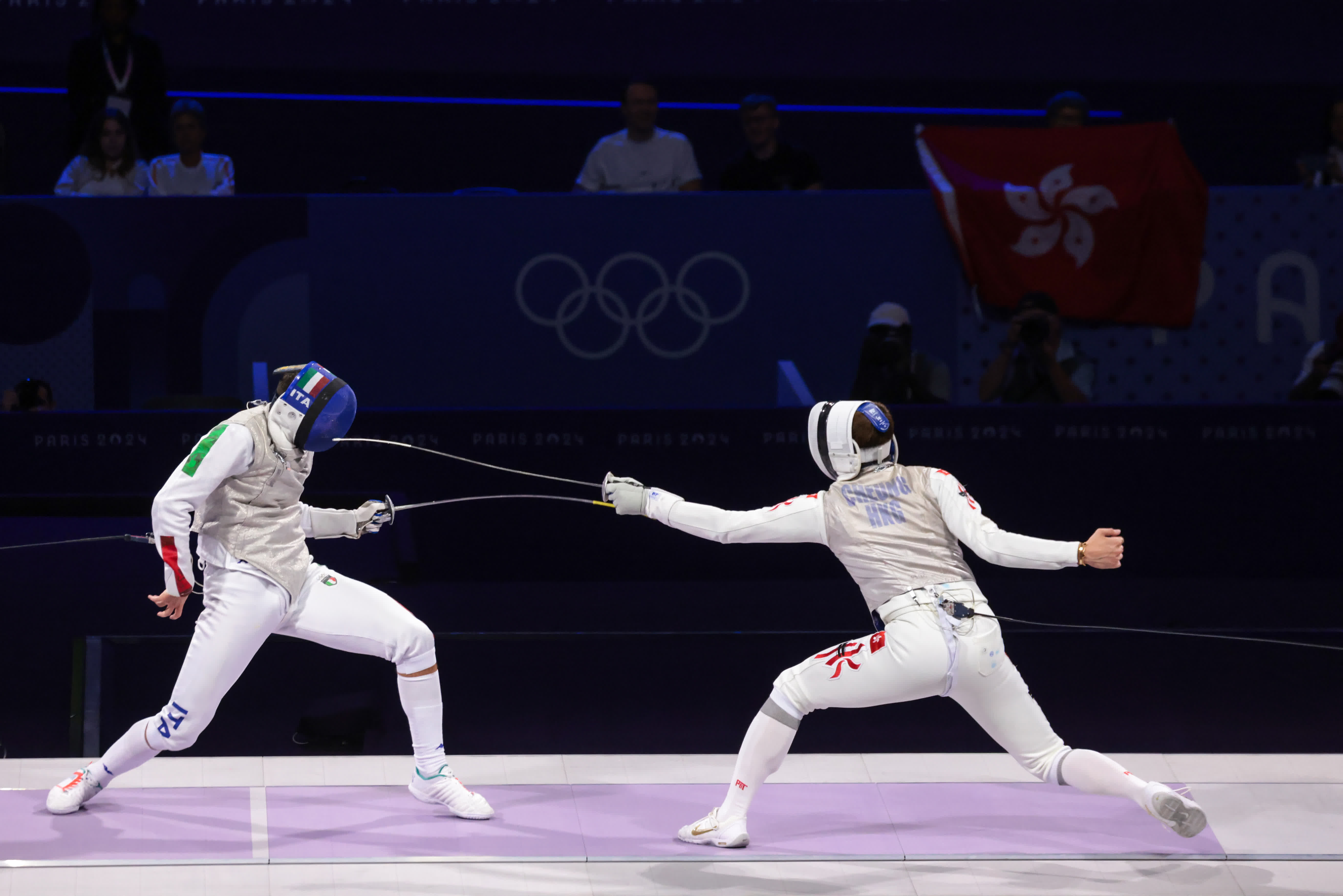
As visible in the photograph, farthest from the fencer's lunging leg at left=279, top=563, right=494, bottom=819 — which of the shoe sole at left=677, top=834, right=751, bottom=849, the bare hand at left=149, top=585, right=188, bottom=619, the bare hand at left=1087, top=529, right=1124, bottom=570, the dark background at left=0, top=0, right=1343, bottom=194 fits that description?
the dark background at left=0, top=0, right=1343, bottom=194

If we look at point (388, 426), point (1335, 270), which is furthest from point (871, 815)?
point (1335, 270)

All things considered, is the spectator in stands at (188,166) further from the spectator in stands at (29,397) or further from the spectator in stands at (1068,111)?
the spectator in stands at (1068,111)

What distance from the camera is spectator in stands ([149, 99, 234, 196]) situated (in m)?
6.23

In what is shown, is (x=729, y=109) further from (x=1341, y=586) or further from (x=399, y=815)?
(x=399, y=815)

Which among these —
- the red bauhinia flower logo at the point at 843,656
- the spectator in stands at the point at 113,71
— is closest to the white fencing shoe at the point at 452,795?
the red bauhinia flower logo at the point at 843,656

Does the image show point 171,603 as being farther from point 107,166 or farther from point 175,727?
point 107,166

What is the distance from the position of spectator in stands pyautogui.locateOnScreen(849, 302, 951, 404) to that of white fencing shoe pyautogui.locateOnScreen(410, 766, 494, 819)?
2557mm

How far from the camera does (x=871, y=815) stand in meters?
3.86

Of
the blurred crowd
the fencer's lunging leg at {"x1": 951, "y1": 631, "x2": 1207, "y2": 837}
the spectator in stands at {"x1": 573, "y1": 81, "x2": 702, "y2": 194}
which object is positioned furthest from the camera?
the spectator in stands at {"x1": 573, "y1": 81, "x2": 702, "y2": 194}

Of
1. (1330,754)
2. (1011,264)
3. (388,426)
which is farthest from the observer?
(1011,264)

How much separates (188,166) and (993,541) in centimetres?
422

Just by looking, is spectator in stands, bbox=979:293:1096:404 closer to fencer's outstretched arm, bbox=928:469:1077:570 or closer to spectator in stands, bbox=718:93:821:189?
spectator in stands, bbox=718:93:821:189

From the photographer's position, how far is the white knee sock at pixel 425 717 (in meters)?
3.72

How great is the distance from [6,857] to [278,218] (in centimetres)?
319
